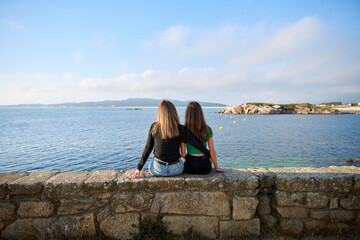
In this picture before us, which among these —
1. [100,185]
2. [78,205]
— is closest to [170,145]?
[100,185]

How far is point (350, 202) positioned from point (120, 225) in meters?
3.94

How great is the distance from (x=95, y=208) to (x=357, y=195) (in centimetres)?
450

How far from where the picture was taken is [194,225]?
3.36 metres

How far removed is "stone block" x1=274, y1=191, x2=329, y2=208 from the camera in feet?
11.0

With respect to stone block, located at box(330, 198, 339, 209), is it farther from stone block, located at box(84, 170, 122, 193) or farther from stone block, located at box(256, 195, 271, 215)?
stone block, located at box(84, 170, 122, 193)

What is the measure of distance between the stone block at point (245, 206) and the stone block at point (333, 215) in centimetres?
103

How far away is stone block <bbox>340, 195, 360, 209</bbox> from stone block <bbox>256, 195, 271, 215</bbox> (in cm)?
122

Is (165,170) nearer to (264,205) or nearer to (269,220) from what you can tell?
(264,205)

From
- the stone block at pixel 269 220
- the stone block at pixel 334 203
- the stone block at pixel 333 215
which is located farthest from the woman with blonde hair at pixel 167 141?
the stone block at pixel 334 203

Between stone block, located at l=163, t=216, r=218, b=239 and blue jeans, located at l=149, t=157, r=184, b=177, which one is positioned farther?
blue jeans, located at l=149, t=157, r=184, b=177

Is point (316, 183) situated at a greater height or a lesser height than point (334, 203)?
greater

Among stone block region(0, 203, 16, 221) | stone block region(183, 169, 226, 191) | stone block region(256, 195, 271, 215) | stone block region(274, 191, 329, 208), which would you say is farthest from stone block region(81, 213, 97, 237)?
stone block region(274, 191, 329, 208)

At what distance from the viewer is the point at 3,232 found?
3223 millimetres

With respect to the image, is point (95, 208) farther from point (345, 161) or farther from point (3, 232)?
point (345, 161)
